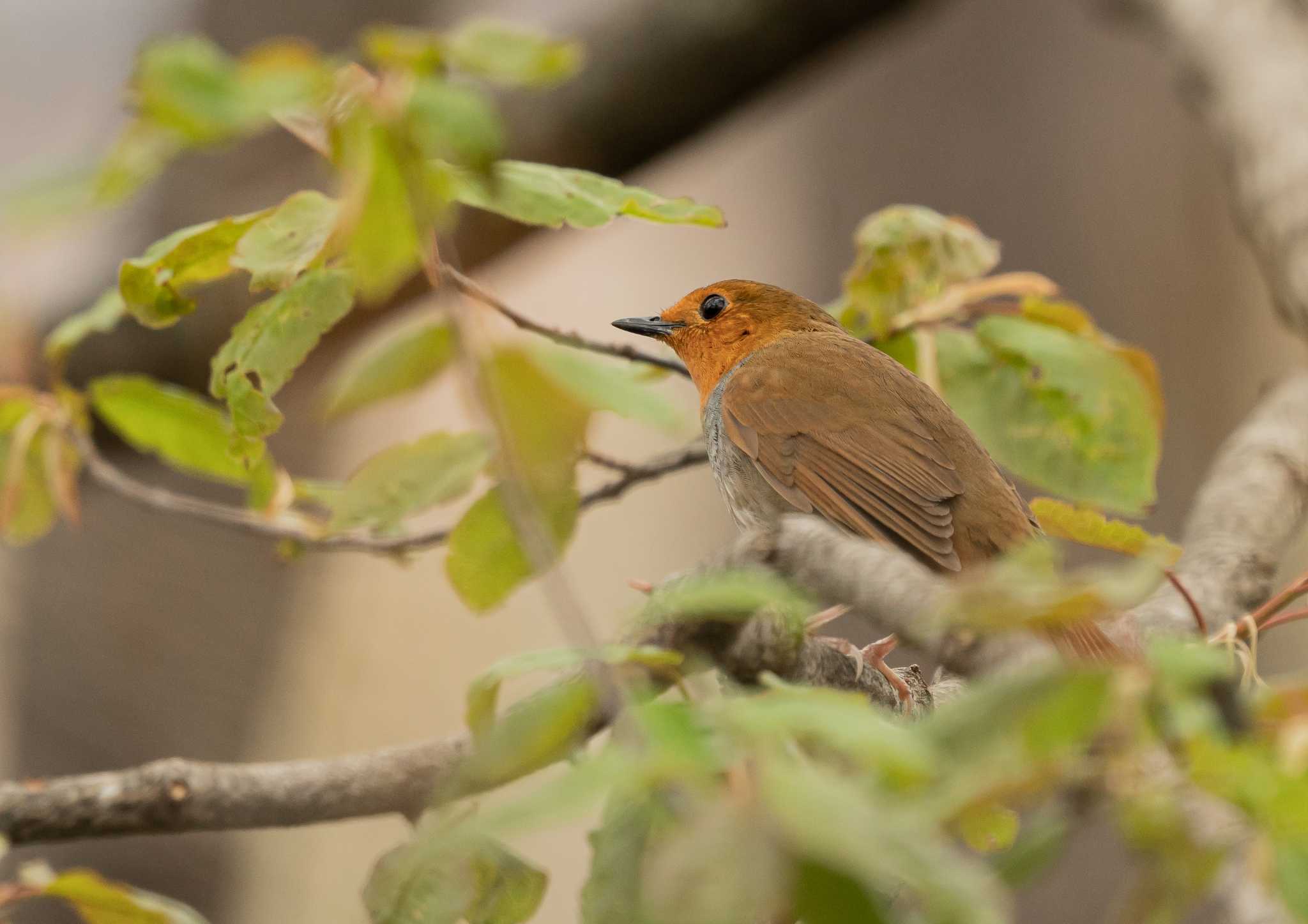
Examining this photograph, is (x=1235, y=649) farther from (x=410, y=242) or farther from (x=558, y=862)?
(x=558, y=862)

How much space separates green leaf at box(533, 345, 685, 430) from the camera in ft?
4.22

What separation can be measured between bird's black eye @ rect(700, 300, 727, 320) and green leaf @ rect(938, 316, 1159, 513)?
91 cm

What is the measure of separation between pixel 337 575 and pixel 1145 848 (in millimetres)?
4188

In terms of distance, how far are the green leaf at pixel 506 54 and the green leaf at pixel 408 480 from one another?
39.2 inches

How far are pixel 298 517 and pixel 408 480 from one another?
46 centimetres

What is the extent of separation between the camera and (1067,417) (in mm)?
2072

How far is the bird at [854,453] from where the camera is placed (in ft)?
7.58

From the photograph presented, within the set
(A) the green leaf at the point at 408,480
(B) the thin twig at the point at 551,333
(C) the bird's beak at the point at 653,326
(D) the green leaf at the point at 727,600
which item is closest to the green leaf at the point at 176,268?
(B) the thin twig at the point at 551,333

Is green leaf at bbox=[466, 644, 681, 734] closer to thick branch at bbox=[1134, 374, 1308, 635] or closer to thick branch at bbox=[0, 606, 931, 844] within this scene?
thick branch at bbox=[0, 606, 931, 844]

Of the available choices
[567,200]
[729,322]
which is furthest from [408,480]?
[729,322]

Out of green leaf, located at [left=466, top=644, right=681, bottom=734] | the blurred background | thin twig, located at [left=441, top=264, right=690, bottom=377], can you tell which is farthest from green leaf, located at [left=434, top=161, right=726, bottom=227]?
the blurred background

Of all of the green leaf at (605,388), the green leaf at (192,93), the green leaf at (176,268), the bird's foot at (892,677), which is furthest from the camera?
the bird's foot at (892,677)

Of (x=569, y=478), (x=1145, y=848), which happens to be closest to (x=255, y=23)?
(x=569, y=478)

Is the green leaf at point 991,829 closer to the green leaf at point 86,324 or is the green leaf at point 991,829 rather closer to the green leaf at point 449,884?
the green leaf at point 449,884
